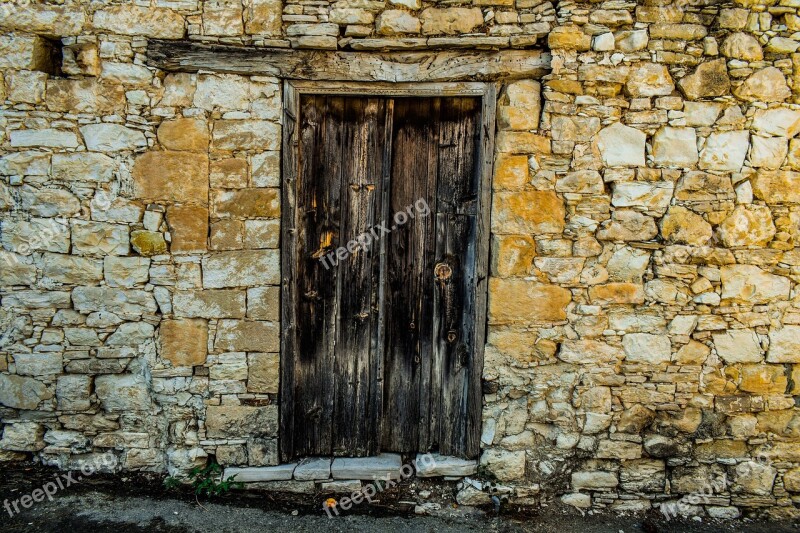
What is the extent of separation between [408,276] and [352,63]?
135 centimetres

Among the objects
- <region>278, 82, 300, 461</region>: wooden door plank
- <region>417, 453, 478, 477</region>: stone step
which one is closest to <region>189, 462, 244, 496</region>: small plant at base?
<region>278, 82, 300, 461</region>: wooden door plank

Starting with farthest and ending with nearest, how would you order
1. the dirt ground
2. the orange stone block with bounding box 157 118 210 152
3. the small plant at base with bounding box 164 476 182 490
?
the small plant at base with bounding box 164 476 182 490
the orange stone block with bounding box 157 118 210 152
the dirt ground

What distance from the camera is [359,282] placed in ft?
10.6

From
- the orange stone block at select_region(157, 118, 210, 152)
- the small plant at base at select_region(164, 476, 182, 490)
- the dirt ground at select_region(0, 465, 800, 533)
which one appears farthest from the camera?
the small plant at base at select_region(164, 476, 182, 490)

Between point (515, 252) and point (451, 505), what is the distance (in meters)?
1.62

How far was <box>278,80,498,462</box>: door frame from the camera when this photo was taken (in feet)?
9.90

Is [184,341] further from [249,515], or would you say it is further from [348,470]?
[348,470]

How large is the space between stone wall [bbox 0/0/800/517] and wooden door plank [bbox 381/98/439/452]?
0.44m

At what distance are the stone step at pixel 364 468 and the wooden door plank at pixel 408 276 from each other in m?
0.13

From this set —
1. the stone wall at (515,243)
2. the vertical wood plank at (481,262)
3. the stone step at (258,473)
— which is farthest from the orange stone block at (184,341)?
the vertical wood plank at (481,262)

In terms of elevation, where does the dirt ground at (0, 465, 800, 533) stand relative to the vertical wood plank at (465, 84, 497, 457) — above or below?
below

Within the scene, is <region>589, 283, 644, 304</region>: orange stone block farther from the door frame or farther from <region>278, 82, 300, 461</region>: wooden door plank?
<region>278, 82, 300, 461</region>: wooden door plank

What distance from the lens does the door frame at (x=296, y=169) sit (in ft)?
9.90

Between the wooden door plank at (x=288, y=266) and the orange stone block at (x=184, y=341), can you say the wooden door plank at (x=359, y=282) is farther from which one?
the orange stone block at (x=184, y=341)
